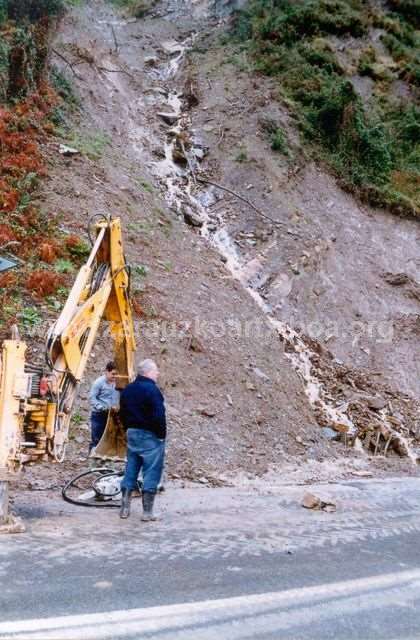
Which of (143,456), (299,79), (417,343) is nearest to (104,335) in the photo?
(143,456)

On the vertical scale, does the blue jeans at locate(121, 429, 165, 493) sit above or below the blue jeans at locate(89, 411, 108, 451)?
above

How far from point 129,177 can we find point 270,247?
4.40m

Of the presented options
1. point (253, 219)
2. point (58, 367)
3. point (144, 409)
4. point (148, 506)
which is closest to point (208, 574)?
point (148, 506)

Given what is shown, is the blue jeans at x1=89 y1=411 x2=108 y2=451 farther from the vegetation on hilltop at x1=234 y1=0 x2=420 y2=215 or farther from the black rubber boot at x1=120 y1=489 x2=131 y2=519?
the vegetation on hilltop at x1=234 y1=0 x2=420 y2=215

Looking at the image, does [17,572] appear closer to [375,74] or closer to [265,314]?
[265,314]

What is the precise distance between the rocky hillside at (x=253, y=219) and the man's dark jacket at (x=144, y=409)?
239 centimetres

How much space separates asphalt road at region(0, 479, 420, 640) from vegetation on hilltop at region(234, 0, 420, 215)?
16.0 m

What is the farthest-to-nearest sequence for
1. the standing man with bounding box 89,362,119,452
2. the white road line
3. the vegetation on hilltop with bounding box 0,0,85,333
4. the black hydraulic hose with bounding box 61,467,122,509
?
the vegetation on hilltop with bounding box 0,0,85,333 → the standing man with bounding box 89,362,119,452 → the black hydraulic hose with bounding box 61,467,122,509 → the white road line

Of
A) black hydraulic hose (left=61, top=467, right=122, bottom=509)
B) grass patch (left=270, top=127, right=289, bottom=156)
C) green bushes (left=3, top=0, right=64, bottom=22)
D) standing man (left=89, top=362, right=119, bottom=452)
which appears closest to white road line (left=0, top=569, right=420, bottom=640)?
black hydraulic hose (left=61, top=467, right=122, bottom=509)

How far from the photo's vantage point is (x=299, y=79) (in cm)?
2292

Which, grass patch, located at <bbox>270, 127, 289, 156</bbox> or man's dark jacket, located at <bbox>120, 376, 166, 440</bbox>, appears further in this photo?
grass patch, located at <bbox>270, 127, 289, 156</bbox>

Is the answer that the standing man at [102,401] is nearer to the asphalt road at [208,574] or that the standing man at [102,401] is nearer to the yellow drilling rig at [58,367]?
the yellow drilling rig at [58,367]

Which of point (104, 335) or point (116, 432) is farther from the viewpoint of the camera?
point (104, 335)

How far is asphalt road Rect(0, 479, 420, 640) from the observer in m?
3.82
